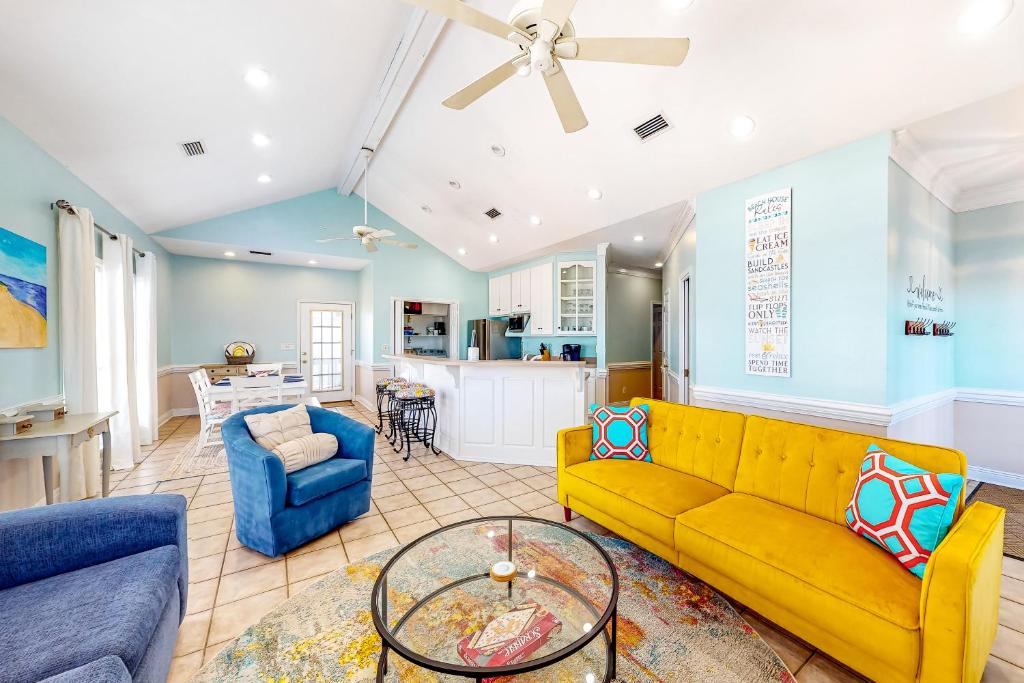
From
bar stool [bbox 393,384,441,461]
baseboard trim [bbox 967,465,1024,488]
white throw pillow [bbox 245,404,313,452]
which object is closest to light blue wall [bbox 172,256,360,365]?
Answer: bar stool [bbox 393,384,441,461]

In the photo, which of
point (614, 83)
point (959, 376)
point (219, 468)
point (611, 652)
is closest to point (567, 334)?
point (614, 83)

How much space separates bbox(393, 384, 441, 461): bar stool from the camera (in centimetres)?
428

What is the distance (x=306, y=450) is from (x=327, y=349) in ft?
17.6

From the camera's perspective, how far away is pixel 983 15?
1.84 metres

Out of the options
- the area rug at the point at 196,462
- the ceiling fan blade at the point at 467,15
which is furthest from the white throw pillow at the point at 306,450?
the ceiling fan blade at the point at 467,15

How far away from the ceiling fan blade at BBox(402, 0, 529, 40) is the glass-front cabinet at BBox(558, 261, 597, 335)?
13.6ft

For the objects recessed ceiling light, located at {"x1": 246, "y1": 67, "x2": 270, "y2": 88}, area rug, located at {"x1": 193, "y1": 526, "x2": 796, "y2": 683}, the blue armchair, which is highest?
recessed ceiling light, located at {"x1": 246, "y1": 67, "x2": 270, "y2": 88}

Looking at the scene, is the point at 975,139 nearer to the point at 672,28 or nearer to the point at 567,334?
the point at 672,28

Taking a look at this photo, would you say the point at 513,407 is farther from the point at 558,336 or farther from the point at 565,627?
the point at 565,627

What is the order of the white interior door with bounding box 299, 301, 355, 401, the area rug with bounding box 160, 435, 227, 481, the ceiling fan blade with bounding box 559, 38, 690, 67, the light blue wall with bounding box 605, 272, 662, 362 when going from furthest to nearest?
the white interior door with bounding box 299, 301, 355, 401
the light blue wall with bounding box 605, 272, 662, 362
the area rug with bounding box 160, 435, 227, 481
the ceiling fan blade with bounding box 559, 38, 690, 67

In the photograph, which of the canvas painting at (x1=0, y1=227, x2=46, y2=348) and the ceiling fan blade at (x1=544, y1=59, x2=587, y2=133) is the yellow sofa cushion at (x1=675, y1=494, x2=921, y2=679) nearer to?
the ceiling fan blade at (x1=544, y1=59, x2=587, y2=133)

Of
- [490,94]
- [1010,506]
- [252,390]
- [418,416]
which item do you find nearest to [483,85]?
[490,94]

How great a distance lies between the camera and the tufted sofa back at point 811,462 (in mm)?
1840

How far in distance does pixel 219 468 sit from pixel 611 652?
13.1 ft
